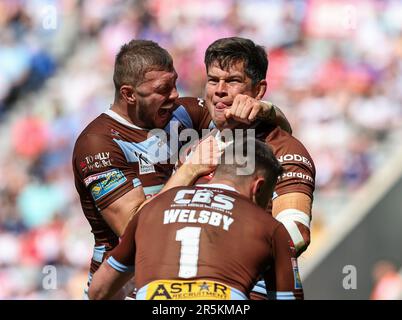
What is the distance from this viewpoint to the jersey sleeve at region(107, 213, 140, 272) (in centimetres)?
441

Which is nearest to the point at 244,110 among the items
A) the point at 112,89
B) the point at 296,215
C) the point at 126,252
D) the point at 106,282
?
the point at 296,215

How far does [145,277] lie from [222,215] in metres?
0.46

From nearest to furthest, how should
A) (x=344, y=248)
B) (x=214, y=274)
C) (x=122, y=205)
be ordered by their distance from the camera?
(x=214, y=274)
(x=122, y=205)
(x=344, y=248)

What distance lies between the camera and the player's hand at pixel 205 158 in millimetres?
5000

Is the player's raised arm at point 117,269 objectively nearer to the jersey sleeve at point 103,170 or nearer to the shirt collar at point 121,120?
the jersey sleeve at point 103,170

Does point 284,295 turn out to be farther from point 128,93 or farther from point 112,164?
point 128,93

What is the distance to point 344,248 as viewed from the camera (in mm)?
10320

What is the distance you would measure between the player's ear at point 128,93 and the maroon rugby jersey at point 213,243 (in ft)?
5.25

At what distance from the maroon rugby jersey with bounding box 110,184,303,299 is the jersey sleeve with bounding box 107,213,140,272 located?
0.07 m

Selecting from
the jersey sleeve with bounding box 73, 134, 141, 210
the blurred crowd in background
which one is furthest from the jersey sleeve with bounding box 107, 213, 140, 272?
the blurred crowd in background

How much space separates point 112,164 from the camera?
221 inches

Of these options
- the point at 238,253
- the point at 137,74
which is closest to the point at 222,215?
the point at 238,253

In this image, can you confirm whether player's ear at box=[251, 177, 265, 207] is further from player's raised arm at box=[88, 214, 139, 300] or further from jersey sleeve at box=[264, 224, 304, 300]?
player's raised arm at box=[88, 214, 139, 300]
